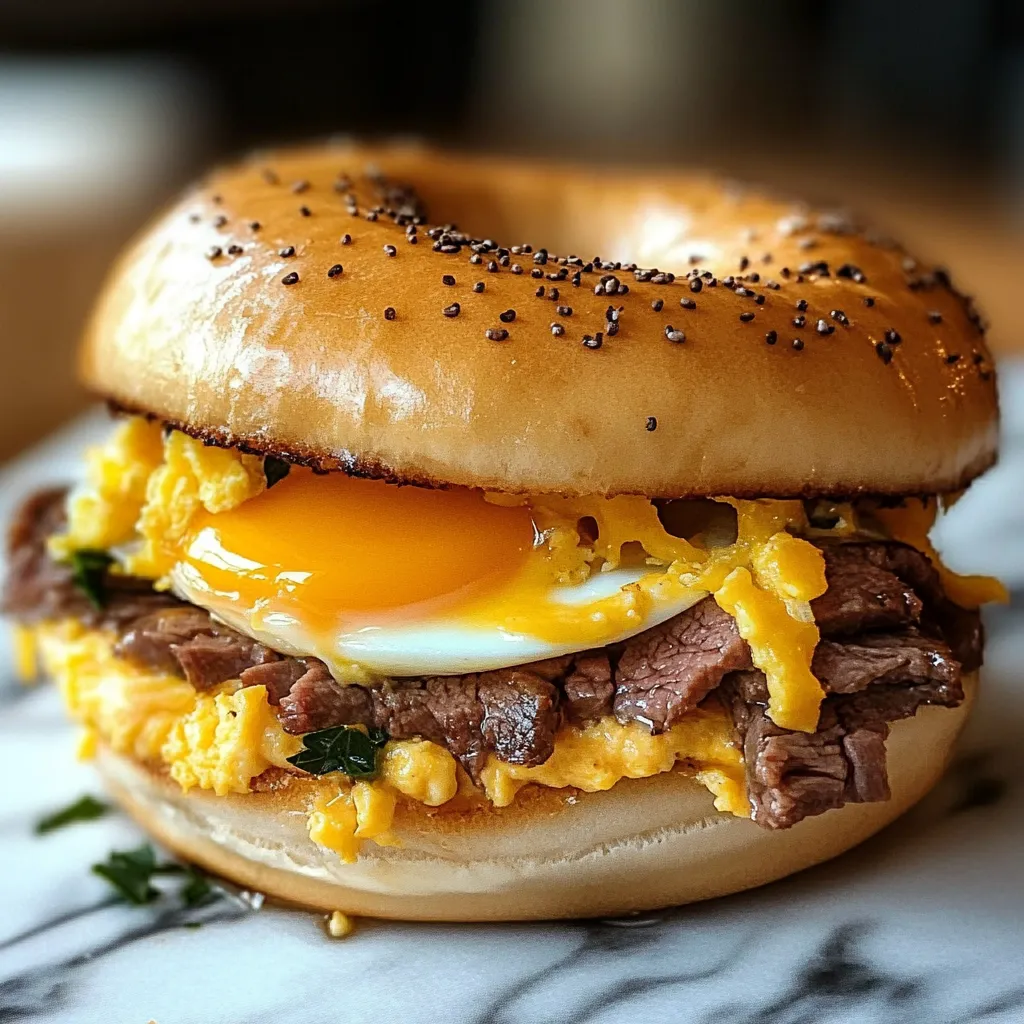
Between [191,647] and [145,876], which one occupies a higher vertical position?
[191,647]

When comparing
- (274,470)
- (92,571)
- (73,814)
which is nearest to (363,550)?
(274,470)

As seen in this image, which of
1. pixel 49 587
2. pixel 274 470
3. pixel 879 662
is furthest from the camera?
pixel 49 587

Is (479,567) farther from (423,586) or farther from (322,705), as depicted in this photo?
(322,705)

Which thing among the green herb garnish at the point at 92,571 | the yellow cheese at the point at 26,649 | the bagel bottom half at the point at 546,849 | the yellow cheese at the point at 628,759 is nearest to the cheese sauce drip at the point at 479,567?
the yellow cheese at the point at 628,759

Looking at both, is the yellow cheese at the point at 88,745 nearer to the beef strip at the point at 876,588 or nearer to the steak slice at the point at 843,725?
the steak slice at the point at 843,725

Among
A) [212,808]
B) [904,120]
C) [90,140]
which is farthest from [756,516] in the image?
[904,120]

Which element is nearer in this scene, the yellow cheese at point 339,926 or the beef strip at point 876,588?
the beef strip at point 876,588

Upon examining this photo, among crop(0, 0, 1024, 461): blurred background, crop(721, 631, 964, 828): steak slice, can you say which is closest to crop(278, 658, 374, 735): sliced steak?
crop(721, 631, 964, 828): steak slice
